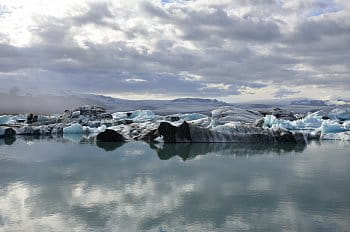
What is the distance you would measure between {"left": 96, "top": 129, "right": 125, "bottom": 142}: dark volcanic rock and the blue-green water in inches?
218

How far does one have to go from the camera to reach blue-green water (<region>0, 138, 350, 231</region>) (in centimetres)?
748

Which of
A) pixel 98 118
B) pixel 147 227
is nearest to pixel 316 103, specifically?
pixel 98 118

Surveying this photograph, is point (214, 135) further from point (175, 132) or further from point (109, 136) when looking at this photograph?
point (109, 136)

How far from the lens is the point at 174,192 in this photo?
10.0 metres

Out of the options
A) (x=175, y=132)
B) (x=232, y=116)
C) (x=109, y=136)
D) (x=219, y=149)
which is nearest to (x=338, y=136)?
(x=232, y=116)

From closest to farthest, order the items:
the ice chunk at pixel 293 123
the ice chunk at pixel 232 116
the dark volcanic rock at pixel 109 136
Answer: the dark volcanic rock at pixel 109 136 < the ice chunk at pixel 293 123 < the ice chunk at pixel 232 116

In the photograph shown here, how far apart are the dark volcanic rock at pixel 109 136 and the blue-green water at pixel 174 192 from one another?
5.55m

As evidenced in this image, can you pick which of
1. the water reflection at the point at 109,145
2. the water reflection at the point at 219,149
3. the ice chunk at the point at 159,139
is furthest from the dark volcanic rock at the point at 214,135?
the water reflection at the point at 109,145

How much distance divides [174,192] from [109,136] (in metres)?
14.1

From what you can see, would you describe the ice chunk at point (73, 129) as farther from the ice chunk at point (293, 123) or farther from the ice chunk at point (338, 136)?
the ice chunk at point (338, 136)

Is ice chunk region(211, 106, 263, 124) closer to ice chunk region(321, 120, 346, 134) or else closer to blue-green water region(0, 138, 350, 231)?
ice chunk region(321, 120, 346, 134)

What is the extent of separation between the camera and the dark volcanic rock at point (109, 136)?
23.5 m

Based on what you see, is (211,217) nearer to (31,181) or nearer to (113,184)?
(113,184)

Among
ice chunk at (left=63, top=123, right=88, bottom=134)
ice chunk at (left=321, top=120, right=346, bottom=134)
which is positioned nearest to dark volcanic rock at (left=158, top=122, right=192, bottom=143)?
ice chunk at (left=63, top=123, right=88, bottom=134)
